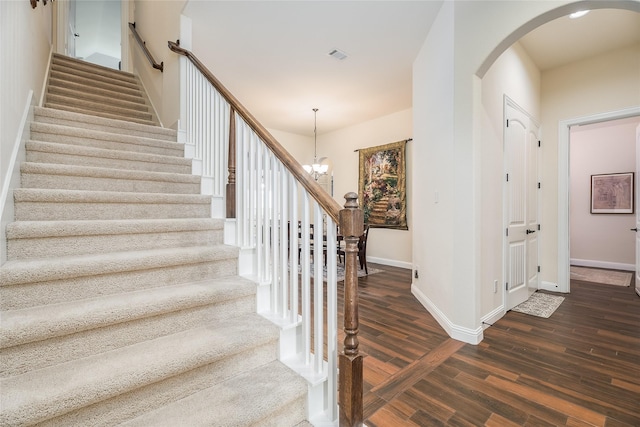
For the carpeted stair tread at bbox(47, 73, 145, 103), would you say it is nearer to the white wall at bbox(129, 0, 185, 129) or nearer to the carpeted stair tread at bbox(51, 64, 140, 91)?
the carpeted stair tread at bbox(51, 64, 140, 91)

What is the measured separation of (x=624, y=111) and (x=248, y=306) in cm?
473

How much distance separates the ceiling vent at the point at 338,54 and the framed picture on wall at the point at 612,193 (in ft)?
18.4

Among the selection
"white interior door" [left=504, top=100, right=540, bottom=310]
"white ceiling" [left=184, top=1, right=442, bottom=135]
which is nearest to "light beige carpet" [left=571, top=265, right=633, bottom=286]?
"white interior door" [left=504, top=100, right=540, bottom=310]

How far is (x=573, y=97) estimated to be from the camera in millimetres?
3822

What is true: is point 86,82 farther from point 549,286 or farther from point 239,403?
point 549,286

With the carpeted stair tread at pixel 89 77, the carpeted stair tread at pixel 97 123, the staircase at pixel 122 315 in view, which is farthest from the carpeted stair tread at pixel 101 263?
the carpeted stair tread at pixel 89 77

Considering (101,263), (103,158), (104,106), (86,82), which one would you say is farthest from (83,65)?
(101,263)

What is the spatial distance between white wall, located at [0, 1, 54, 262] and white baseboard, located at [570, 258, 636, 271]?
8011 millimetres

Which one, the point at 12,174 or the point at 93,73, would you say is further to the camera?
the point at 93,73

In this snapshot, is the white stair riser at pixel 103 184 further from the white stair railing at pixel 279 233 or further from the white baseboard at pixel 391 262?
the white baseboard at pixel 391 262

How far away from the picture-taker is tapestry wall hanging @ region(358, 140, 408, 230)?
5.45 meters

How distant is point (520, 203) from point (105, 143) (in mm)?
4312

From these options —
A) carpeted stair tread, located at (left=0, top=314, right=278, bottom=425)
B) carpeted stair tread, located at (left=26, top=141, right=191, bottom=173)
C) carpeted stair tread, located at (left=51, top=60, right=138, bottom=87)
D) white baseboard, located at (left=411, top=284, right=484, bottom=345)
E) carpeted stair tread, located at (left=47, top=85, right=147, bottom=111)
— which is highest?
carpeted stair tread, located at (left=51, top=60, right=138, bottom=87)

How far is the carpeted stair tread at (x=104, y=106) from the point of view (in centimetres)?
326
